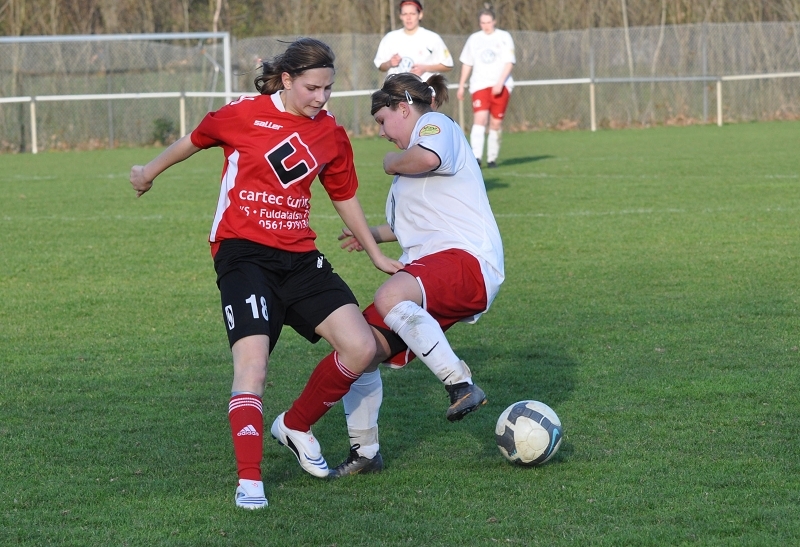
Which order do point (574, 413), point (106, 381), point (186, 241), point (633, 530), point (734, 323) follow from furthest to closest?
point (186, 241)
point (734, 323)
point (106, 381)
point (574, 413)
point (633, 530)

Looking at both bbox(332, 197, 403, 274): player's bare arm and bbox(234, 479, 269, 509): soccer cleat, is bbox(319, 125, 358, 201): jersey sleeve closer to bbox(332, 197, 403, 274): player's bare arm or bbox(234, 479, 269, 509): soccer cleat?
bbox(332, 197, 403, 274): player's bare arm

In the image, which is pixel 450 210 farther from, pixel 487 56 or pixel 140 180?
pixel 487 56

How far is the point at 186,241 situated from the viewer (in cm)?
1008

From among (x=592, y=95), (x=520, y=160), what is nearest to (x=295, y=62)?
(x=520, y=160)

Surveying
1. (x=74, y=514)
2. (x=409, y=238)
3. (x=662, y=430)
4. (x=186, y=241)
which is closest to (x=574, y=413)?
(x=662, y=430)

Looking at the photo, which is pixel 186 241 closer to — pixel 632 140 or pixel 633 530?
pixel 633 530

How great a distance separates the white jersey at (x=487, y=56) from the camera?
15516 millimetres

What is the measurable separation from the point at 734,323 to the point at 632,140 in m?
15.2

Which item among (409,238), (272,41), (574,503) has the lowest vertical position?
(574,503)

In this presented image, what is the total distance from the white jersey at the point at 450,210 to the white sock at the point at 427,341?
0.38m

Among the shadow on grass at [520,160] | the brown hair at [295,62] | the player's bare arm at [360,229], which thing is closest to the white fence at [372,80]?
the shadow on grass at [520,160]

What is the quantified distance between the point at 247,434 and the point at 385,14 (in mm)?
28232

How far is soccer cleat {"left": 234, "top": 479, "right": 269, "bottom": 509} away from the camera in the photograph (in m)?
3.65

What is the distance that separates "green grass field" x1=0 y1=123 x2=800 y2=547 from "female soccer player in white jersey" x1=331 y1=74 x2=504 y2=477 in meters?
0.31
